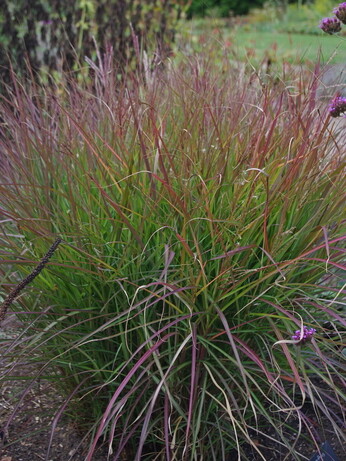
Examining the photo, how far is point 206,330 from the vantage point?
2.03m

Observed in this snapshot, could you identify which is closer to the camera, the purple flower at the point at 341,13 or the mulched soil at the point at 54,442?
the mulched soil at the point at 54,442

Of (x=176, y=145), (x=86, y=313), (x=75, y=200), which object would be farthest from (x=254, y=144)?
(x=86, y=313)

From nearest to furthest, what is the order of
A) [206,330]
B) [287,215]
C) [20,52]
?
[206,330] < [287,215] < [20,52]

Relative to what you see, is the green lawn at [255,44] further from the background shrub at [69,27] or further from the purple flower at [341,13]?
the background shrub at [69,27]

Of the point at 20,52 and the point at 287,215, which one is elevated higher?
the point at 287,215

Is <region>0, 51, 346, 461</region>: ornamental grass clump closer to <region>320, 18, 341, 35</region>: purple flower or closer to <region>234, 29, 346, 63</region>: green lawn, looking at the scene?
<region>320, 18, 341, 35</region>: purple flower

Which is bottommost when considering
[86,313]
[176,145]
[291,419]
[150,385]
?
[291,419]

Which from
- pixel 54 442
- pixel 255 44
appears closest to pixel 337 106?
pixel 54 442

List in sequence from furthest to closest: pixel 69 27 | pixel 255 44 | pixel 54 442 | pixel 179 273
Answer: pixel 69 27
pixel 255 44
pixel 54 442
pixel 179 273

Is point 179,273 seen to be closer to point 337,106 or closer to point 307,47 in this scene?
point 337,106

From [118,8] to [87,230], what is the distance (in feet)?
13.2

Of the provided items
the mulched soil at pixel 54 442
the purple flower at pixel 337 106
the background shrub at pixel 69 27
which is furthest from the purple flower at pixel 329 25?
the background shrub at pixel 69 27

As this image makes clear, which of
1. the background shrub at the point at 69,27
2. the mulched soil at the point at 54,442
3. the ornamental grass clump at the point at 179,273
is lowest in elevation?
the mulched soil at the point at 54,442

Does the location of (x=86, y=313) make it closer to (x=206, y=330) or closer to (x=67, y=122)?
(x=206, y=330)
